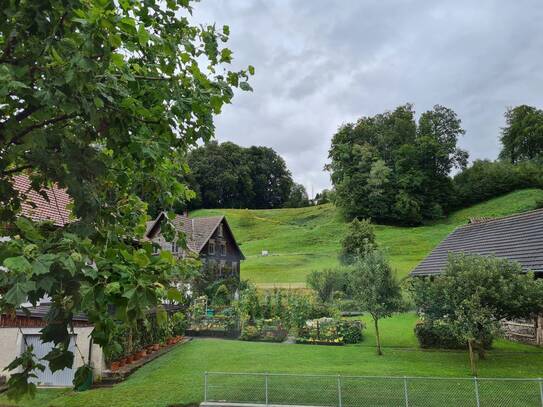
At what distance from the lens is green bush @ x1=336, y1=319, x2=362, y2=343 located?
20.2 metres

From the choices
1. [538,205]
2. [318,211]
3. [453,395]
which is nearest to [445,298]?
[453,395]

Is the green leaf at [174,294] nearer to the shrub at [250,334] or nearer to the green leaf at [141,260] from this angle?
the green leaf at [141,260]

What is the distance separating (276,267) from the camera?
5003 centimetres

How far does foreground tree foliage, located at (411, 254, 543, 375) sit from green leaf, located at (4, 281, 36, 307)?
1369cm

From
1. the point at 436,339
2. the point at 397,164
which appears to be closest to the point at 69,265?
the point at 436,339

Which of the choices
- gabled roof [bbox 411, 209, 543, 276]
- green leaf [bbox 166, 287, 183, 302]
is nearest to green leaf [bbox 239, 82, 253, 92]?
green leaf [bbox 166, 287, 183, 302]

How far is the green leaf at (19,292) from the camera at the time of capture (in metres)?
2.74

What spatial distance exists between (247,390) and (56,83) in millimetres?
11511

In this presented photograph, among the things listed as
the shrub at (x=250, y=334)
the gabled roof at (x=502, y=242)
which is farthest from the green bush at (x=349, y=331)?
the gabled roof at (x=502, y=242)

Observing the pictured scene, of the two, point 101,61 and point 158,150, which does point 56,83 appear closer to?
point 101,61

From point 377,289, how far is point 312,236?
152 feet

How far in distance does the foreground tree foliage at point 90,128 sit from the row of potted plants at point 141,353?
12.6 meters

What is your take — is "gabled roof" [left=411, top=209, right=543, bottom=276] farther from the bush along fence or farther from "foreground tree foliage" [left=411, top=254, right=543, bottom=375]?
the bush along fence

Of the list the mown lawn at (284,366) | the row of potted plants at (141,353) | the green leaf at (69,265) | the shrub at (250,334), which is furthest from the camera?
the shrub at (250,334)
